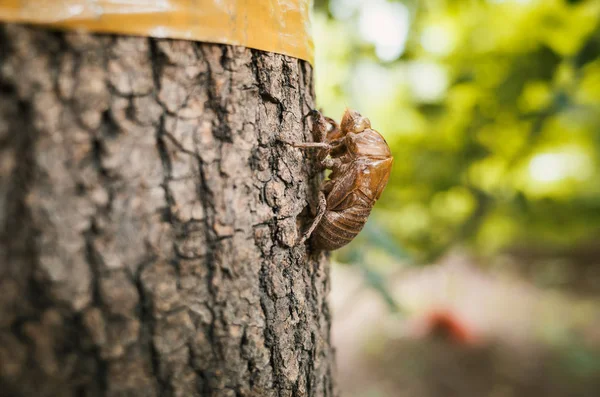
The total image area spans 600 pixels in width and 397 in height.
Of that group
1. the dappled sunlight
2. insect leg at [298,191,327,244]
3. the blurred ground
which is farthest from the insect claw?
the blurred ground

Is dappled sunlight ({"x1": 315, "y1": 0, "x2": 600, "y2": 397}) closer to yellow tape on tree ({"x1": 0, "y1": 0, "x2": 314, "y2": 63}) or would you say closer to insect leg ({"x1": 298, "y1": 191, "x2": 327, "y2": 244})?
insect leg ({"x1": 298, "y1": 191, "x2": 327, "y2": 244})

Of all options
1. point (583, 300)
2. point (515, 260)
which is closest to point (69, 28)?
point (583, 300)

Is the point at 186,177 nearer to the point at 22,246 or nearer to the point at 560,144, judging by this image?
the point at 22,246

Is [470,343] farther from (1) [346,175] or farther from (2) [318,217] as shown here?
(2) [318,217]

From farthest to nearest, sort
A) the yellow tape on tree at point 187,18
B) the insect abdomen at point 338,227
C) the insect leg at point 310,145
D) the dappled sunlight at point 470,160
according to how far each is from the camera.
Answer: the dappled sunlight at point 470,160 < the insect abdomen at point 338,227 < the insect leg at point 310,145 < the yellow tape on tree at point 187,18

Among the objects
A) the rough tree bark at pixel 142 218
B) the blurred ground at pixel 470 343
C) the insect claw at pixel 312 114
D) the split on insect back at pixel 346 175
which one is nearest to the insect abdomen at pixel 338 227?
the split on insect back at pixel 346 175

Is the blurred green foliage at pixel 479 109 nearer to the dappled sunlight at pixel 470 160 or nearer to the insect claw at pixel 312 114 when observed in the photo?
the dappled sunlight at pixel 470 160

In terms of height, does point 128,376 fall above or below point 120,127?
below
